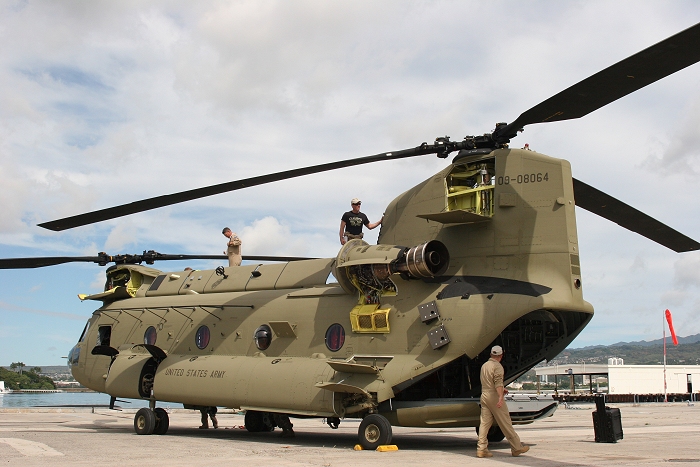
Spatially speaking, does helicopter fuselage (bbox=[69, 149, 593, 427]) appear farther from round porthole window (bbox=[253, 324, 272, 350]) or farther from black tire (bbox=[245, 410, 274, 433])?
black tire (bbox=[245, 410, 274, 433])

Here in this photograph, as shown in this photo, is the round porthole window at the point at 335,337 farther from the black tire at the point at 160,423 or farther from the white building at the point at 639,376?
the white building at the point at 639,376

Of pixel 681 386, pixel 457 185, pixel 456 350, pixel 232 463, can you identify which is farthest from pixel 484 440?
pixel 681 386

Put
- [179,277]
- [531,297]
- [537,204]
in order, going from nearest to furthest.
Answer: [531,297], [537,204], [179,277]

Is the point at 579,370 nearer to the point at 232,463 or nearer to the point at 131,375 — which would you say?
the point at 131,375

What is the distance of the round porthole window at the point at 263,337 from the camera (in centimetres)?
1554

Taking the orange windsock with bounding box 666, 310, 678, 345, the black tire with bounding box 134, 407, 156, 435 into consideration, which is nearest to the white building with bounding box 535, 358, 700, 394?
the orange windsock with bounding box 666, 310, 678, 345

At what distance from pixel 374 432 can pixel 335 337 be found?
254 centimetres

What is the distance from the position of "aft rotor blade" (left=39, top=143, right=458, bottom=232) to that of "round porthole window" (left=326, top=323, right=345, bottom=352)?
328 centimetres

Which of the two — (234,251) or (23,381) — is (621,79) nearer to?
(234,251)

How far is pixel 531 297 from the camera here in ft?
40.3

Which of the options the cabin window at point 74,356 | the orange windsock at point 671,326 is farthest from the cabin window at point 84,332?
the orange windsock at point 671,326

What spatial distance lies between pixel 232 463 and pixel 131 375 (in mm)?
8355

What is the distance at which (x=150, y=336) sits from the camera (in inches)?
718

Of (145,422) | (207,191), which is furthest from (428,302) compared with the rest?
(145,422)
